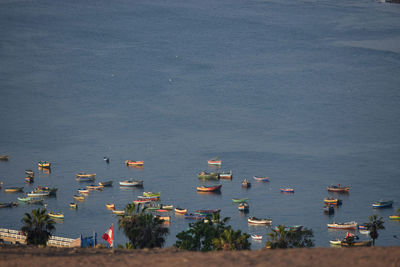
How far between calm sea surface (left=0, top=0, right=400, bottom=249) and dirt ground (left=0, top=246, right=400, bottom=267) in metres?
43.0

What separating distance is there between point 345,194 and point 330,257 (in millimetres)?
68611

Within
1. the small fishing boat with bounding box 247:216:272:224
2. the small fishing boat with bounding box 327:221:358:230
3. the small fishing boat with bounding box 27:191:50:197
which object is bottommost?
the small fishing boat with bounding box 327:221:358:230

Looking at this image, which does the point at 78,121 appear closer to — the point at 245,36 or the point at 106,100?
the point at 106,100

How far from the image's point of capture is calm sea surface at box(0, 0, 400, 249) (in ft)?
277

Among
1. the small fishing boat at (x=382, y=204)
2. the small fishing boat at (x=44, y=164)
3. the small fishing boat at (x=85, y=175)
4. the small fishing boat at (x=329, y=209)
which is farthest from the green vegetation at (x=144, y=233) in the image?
the small fishing boat at (x=44, y=164)

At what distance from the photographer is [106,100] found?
14012 centimetres

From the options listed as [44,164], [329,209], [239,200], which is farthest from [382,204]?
[44,164]

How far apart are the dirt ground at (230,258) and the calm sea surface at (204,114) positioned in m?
43.0

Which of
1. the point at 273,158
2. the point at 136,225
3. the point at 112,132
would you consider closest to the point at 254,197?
the point at 273,158

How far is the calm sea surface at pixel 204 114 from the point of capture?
84.3 m

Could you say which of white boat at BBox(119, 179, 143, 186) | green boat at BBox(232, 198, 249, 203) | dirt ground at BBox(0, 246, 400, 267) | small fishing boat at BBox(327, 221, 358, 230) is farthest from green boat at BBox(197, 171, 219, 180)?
dirt ground at BBox(0, 246, 400, 267)

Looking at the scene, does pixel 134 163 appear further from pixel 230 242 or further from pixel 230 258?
pixel 230 258

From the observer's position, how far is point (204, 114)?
5032 inches

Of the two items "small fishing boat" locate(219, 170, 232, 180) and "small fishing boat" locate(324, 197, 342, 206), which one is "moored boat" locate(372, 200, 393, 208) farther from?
"small fishing boat" locate(219, 170, 232, 180)
